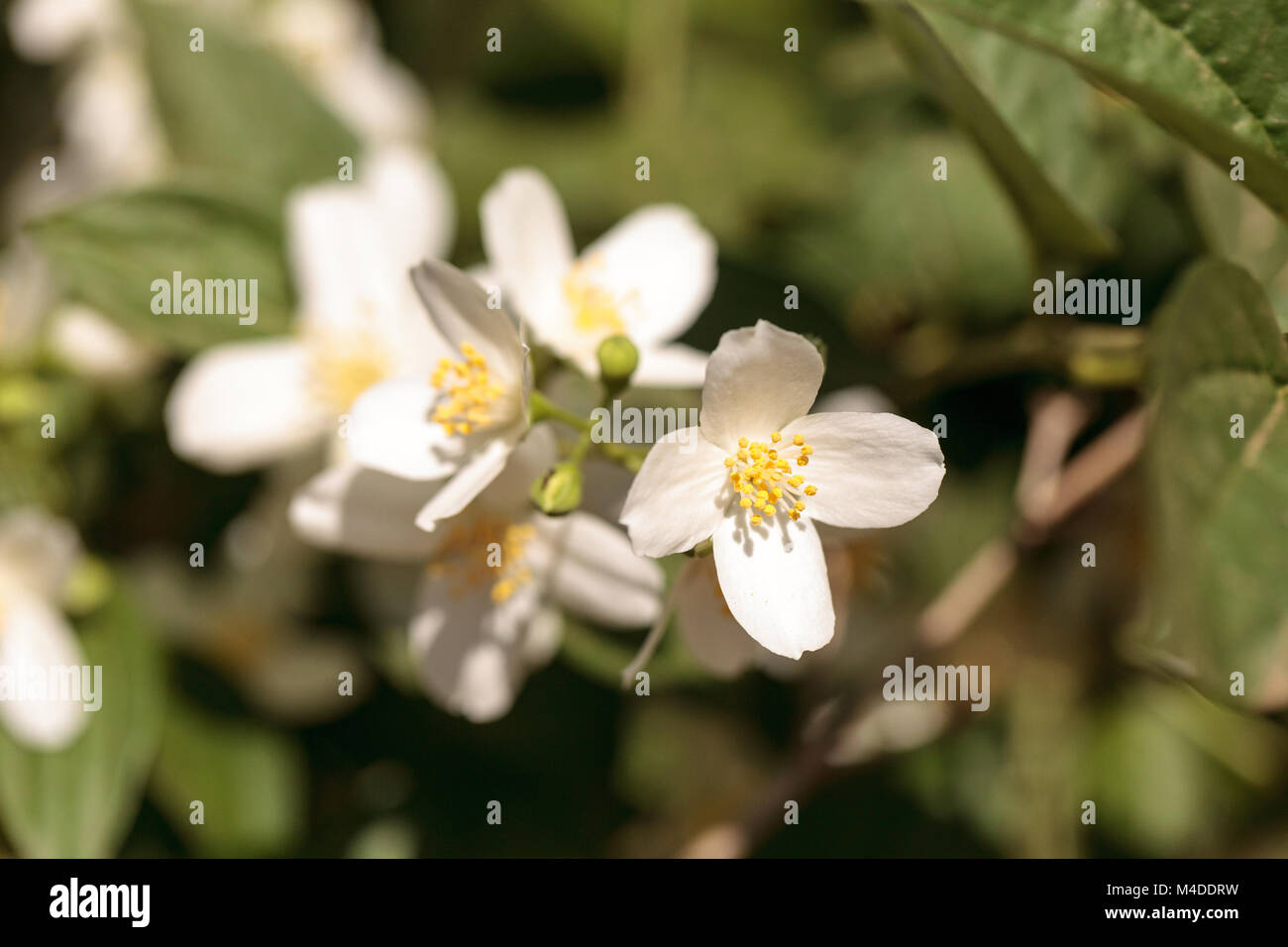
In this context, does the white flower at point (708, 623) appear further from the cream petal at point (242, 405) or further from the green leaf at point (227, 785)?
the green leaf at point (227, 785)

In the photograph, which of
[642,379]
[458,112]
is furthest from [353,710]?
[458,112]

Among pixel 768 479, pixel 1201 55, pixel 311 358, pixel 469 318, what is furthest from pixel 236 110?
pixel 1201 55

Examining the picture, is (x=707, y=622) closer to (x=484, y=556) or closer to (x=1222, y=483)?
(x=484, y=556)

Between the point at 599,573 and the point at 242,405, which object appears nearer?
the point at 599,573

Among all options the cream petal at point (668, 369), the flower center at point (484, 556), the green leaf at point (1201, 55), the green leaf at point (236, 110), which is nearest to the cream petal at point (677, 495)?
the cream petal at point (668, 369)

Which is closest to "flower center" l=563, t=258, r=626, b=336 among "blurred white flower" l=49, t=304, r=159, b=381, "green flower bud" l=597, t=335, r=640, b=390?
"green flower bud" l=597, t=335, r=640, b=390
